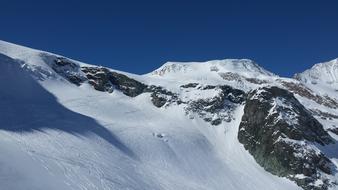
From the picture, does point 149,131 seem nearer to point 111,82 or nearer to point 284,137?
point 284,137

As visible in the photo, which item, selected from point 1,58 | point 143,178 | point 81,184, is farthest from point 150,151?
point 1,58

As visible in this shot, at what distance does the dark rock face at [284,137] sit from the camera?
5769 centimetres

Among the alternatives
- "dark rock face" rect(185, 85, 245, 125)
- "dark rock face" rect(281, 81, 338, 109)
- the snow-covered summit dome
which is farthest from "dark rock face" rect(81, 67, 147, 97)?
"dark rock face" rect(281, 81, 338, 109)

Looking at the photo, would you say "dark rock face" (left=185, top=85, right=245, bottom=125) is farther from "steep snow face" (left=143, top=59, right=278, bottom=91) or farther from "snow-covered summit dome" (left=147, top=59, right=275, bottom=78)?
"snow-covered summit dome" (left=147, top=59, right=275, bottom=78)

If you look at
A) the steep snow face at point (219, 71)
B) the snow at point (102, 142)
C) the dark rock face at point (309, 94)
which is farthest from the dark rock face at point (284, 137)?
the dark rock face at point (309, 94)

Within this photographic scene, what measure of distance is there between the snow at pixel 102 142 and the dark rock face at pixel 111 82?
1565 millimetres

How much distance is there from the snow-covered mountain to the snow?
0.48 ft

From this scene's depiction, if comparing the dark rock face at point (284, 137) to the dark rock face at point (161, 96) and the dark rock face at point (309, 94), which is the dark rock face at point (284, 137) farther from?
the dark rock face at point (309, 94)

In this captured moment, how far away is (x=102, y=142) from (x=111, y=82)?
960 inches

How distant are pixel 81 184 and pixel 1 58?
113ft

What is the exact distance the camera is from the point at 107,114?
212ft

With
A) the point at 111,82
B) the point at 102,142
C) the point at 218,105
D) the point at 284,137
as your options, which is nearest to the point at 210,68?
the point at 111,82

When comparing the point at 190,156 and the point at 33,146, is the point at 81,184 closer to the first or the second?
the point at 33,146

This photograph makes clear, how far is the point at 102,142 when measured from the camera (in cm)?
5253
